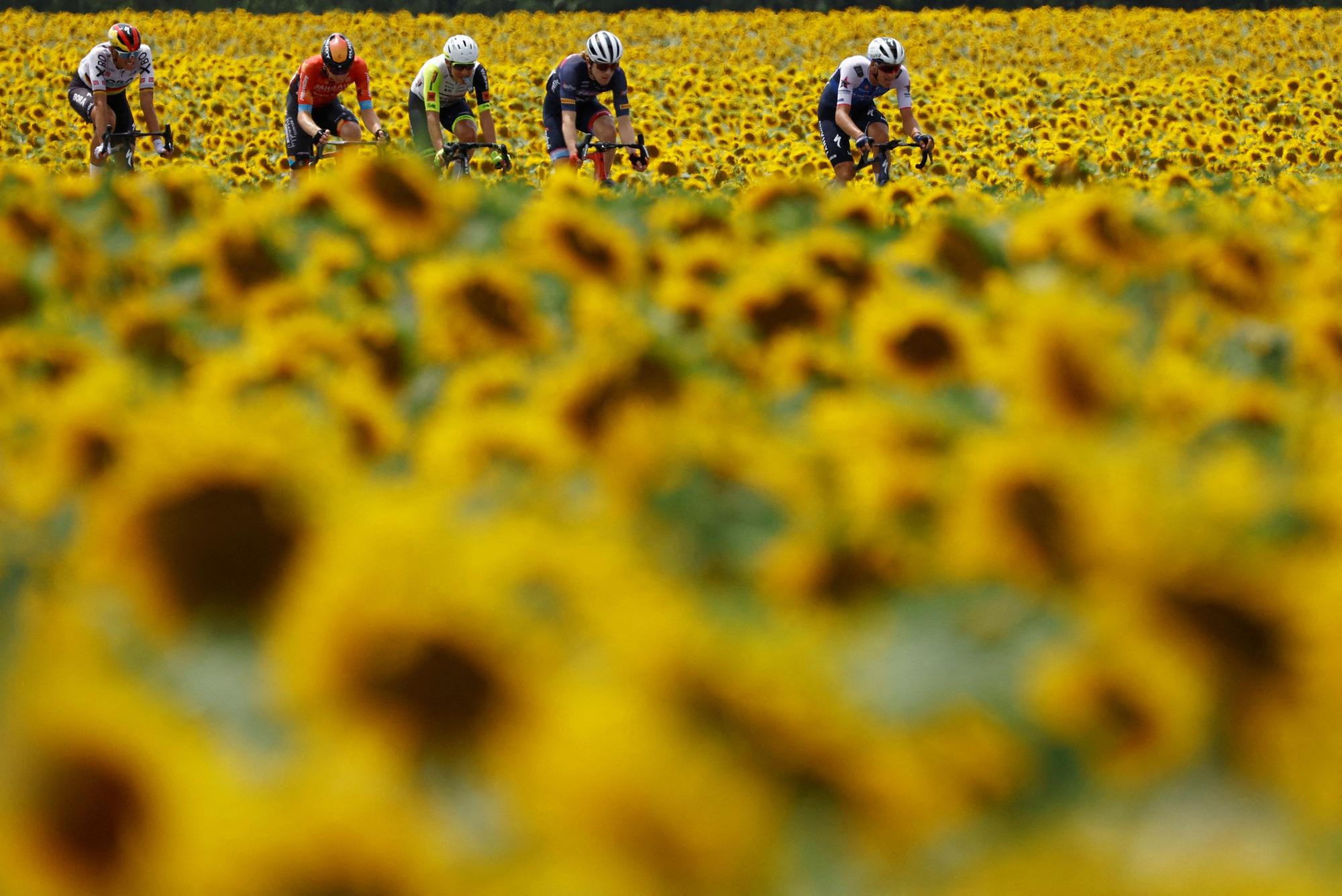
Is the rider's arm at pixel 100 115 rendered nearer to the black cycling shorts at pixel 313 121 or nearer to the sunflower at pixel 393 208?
the black cycling shorts at pixel 313 121

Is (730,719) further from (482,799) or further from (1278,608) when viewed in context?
(1278,608)

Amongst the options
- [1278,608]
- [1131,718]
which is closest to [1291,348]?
[1278,608]

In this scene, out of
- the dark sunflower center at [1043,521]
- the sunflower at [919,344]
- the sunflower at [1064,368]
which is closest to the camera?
the dark sunflower center at [1043,521]

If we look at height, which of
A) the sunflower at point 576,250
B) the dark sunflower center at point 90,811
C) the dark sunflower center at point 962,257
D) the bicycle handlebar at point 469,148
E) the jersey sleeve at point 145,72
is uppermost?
the jersey sleeve at point 145,72

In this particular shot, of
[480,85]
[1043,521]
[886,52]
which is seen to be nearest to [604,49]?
[480,85]

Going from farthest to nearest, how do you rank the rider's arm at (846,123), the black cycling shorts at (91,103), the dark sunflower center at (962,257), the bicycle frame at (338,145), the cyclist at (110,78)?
the black cycling shorts at (91,103) < the cyclist at (110,78) < the rider's arm at (846,123) < the bicycle frame at (338,145) < the dark sunflower center at (962,257)

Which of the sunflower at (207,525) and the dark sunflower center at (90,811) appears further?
the sunflower at (207,525)

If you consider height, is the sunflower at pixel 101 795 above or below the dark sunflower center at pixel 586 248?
below

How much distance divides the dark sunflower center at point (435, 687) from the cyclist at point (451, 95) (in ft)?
35.4

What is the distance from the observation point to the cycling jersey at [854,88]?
42.2ft

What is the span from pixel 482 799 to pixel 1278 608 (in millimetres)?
923

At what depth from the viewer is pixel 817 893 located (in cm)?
112

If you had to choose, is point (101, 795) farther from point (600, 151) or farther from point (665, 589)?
point (600, 151)

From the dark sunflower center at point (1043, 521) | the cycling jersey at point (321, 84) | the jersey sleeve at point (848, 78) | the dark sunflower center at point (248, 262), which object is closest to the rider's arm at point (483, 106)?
the cycling jersey at point (321, 84)
